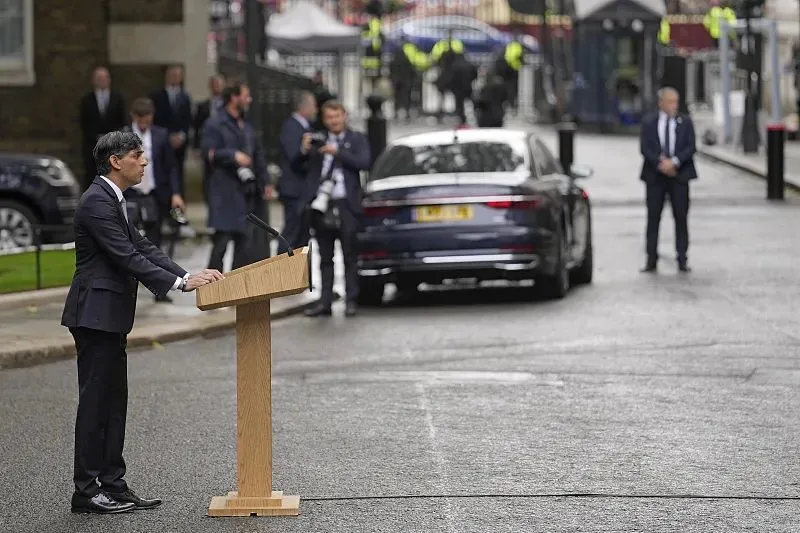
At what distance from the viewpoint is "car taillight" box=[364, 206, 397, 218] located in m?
17.0

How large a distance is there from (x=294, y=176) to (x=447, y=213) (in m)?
1.30

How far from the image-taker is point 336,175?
1683cm

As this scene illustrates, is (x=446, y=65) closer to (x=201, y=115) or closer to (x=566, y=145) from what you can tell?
(x=566, y=145)

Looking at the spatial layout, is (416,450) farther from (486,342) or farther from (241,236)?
(241,236)

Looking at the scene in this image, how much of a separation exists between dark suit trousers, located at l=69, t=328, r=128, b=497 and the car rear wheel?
868cm

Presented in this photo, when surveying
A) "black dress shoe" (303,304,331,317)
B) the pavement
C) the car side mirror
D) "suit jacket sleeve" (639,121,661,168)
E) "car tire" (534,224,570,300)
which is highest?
"suit jacket sleeve" (639,121,661,168)

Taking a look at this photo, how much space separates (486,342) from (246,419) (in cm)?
609

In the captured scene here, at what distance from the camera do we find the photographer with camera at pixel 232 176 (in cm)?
1681

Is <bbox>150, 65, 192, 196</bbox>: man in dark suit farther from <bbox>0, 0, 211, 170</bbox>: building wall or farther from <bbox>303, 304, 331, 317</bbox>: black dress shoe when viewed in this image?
<bbox>303, 304, 331, 317</bbox>: black dress shoe

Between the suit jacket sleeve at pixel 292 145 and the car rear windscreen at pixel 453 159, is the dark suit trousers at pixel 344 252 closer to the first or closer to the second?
the suit jacket sleeve at pixel 292 145

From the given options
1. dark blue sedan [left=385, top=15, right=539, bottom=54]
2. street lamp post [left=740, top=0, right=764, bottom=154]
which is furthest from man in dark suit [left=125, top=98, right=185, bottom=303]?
dark blue sedan [left=385, top=15, right=539, bottom=54]

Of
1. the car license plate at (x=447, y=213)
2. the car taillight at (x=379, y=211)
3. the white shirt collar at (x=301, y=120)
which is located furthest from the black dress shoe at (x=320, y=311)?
the white shirt collar at (x=301, y=120)

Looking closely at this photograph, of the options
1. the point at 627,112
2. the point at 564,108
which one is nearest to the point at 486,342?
the point at 627,112

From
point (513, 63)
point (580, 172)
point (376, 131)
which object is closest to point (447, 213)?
point (580, 172)
